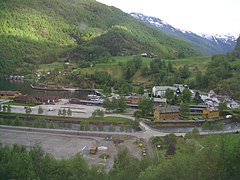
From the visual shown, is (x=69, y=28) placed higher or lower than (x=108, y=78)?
higher

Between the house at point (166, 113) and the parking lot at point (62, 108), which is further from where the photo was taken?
the parking lot at point (62, 108)

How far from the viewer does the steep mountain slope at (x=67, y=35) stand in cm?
8650

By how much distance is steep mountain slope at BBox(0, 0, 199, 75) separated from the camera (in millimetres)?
86500

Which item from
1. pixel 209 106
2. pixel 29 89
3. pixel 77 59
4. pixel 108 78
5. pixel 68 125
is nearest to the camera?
pixel 68 125

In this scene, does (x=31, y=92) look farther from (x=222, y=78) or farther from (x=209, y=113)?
(x=222, y=78)

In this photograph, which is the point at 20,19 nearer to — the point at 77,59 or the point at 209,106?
the point at 77,59

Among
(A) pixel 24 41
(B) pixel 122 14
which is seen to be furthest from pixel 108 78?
(B) pixel 122 14

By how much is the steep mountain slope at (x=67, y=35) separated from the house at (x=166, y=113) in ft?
148

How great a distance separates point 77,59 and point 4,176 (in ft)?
233

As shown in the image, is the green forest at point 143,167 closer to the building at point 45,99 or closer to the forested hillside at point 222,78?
the building at point 45,99

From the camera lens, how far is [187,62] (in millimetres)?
69375

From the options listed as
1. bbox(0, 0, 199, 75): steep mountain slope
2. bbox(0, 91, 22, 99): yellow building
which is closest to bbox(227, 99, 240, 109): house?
bbox(0, 91, 22, 99): yellow building

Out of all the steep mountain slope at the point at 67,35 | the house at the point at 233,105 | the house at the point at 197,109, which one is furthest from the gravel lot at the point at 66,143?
the steep mountain slope at the point at 67,35

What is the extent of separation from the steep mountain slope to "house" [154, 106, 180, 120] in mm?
45166
